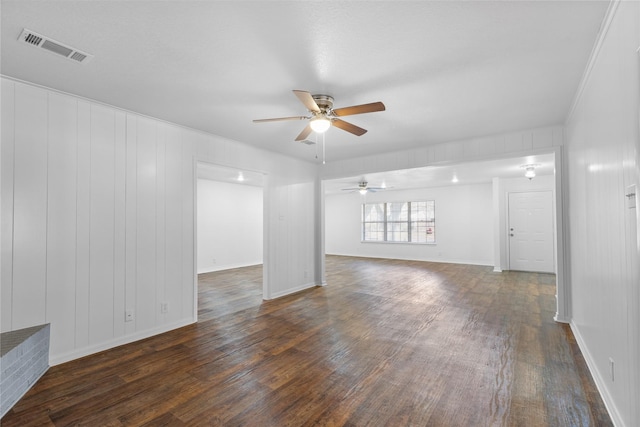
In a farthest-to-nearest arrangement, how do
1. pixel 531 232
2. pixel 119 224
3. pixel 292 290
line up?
pixel 531 232 → pixel 292 290 → pixel 119 224

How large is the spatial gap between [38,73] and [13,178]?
93 centimetres

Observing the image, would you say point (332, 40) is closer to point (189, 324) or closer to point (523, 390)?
point (523, 390)

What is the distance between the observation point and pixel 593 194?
2373mm

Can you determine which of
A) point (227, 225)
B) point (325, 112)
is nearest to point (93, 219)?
point (325, 112)

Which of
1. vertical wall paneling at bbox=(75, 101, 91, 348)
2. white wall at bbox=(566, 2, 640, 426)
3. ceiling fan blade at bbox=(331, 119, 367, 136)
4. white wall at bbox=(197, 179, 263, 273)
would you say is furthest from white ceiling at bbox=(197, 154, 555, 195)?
white wall at bbox=(566, 2, 640, 426)

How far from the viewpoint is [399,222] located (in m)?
10.1

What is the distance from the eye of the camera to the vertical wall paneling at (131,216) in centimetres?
319

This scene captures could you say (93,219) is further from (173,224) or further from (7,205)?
(173,224)

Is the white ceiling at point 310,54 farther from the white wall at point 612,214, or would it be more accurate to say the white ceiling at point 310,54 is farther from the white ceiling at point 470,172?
the white ceiling at point 470,172

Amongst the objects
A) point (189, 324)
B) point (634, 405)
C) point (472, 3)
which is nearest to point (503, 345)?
point (634, 405)

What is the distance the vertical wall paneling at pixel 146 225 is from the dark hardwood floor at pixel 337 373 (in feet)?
1.33

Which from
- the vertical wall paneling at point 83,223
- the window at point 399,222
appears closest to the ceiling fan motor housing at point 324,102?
the vertical wall paneling at point 83,223

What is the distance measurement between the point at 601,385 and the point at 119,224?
4.60m

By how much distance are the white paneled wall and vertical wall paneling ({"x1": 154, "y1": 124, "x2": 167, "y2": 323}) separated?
0.01 m
